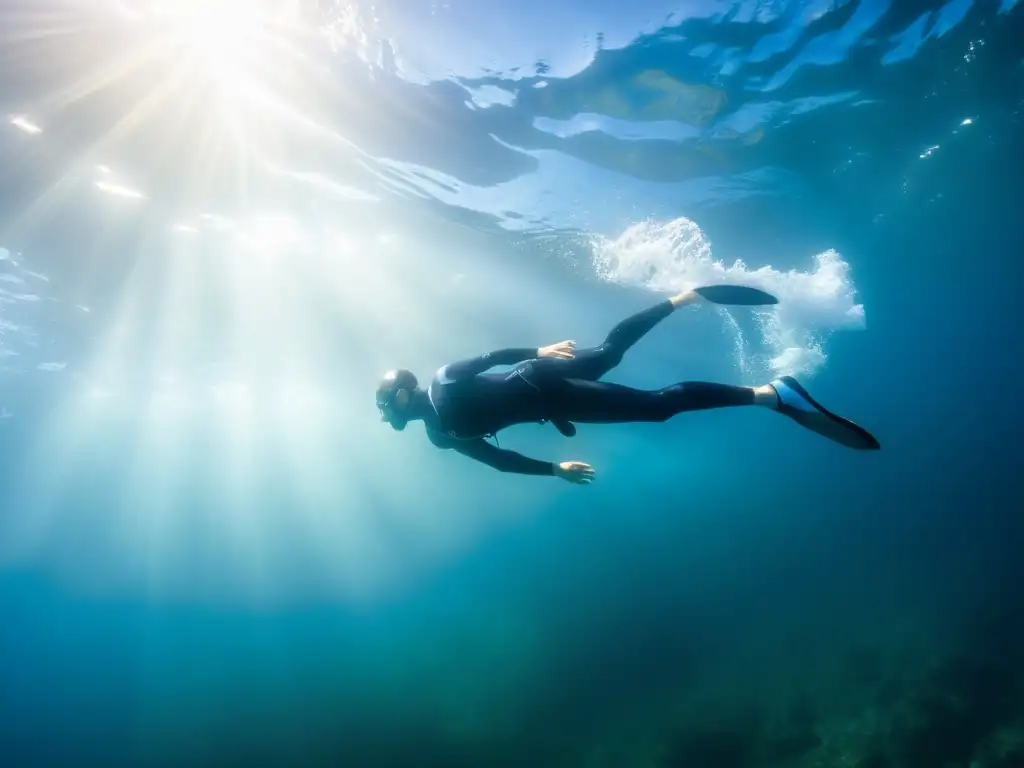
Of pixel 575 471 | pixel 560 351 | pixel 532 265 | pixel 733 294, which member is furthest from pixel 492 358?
pixel 532 265

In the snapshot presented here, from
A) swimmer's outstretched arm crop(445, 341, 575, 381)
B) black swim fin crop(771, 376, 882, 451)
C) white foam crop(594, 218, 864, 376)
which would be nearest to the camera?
black swim fin crop(771, 376, 882, 451)

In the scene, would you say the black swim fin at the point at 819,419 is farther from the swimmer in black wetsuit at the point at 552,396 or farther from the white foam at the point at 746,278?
the white foam at the point at 746,278

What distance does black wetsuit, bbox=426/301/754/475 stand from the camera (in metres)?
4.43

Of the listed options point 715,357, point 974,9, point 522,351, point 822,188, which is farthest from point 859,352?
point 522,351

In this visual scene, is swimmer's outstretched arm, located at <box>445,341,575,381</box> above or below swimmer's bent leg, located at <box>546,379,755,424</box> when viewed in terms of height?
above

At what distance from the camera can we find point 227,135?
10.8m

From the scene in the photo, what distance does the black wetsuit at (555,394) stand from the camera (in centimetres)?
443

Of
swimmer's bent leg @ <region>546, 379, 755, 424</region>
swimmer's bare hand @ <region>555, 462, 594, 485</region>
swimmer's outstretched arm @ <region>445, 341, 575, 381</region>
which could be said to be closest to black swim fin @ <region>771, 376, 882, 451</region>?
swimmer's bent leg @ <region>546, 379, 755, 424</region>

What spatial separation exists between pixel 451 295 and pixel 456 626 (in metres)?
27.7

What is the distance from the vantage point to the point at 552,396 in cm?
469

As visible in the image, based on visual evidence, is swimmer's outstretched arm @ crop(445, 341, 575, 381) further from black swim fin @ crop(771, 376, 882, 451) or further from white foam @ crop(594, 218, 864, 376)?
white foam @ crop(594, 218, 864, 376)

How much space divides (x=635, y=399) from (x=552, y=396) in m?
0.75

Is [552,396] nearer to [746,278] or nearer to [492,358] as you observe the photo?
[492,358]

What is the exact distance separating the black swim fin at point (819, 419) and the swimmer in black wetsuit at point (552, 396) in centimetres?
1
